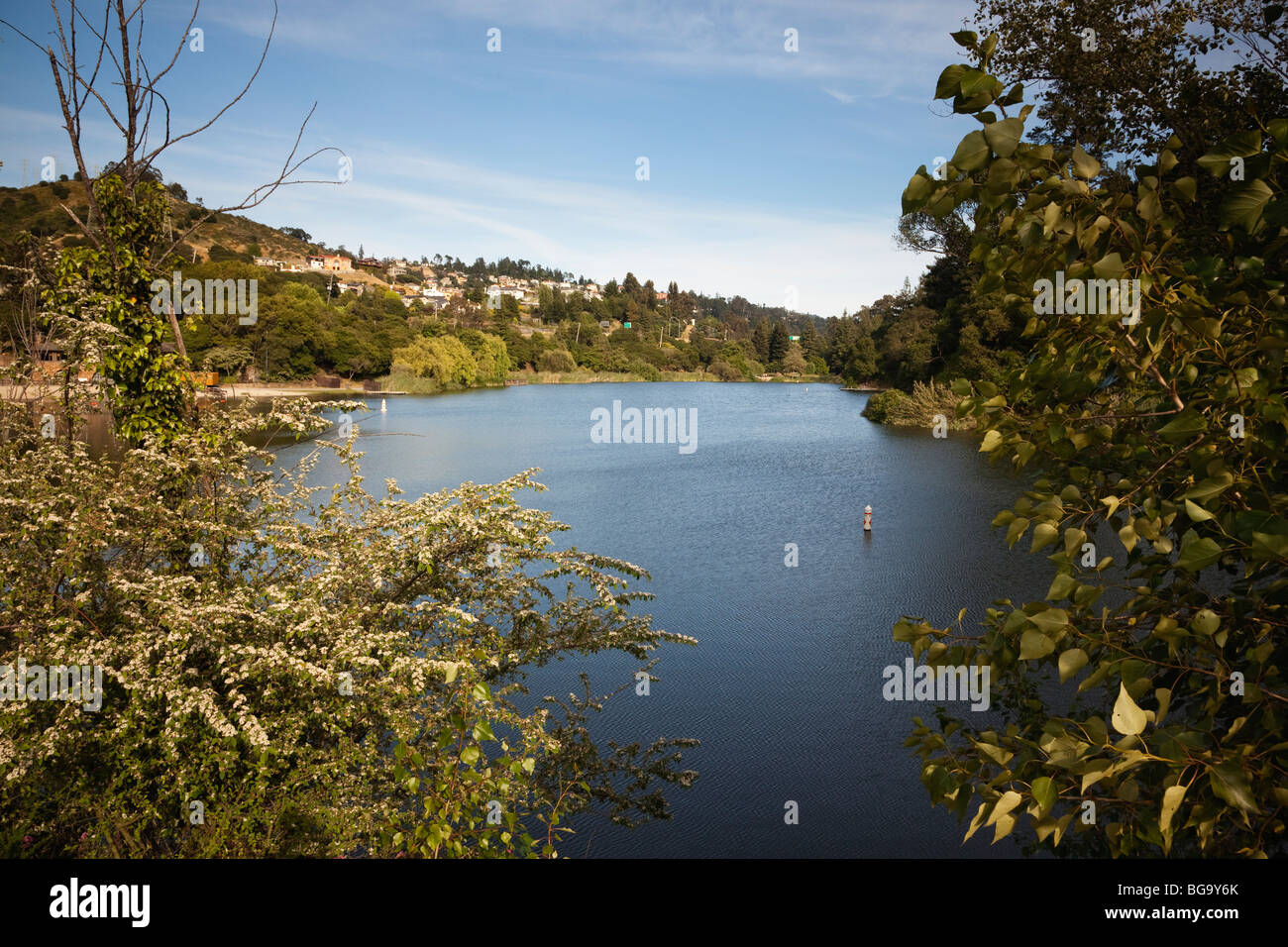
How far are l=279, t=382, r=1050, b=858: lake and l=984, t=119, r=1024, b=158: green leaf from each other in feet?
17.8

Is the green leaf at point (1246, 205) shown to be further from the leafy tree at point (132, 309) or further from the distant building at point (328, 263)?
A: the distant building at point (328, 263)

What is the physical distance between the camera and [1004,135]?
1.57 metres

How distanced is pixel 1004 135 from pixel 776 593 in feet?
44.1

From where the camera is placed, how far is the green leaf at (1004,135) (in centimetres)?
156

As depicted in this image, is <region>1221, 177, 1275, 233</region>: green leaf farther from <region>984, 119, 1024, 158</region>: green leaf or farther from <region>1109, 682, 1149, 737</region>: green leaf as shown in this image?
<region>1109, 682, 1149, 737</region>: green leaf

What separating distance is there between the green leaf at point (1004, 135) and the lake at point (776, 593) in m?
5.42

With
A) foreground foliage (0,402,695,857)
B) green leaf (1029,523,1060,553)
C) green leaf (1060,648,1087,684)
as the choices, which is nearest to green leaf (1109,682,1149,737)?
green leaf (1060,648,1087,684)

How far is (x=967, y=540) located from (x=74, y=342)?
16.2 metres

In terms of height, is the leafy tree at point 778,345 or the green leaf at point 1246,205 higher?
the leafy tree at point 778,345

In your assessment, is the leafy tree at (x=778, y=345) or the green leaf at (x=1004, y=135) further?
the leafy tree at (x=778, y=345)

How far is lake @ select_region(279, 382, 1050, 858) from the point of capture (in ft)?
26.3

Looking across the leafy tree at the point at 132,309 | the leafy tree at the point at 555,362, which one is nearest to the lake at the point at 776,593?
the leafy tree at the point at 132,309

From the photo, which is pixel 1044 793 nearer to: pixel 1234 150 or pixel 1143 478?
pixel 1143 478
